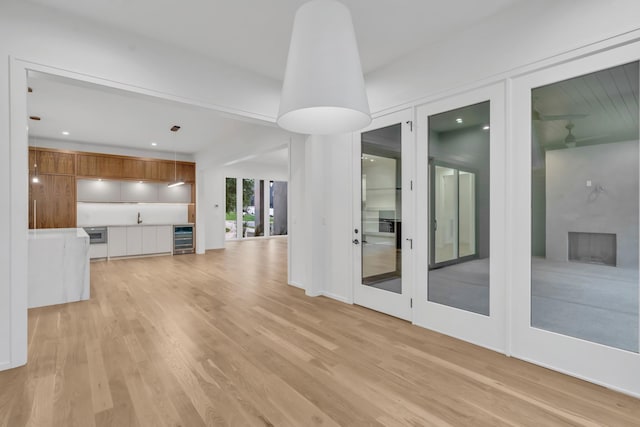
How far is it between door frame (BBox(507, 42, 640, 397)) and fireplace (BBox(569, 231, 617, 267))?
1.00ft

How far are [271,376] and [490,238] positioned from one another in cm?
234

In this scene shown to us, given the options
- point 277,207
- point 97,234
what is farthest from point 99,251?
point 277,207

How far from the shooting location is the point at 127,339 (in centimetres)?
311

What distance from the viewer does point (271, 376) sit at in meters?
2.42

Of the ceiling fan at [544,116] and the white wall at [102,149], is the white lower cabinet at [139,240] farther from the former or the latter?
the ceiling fan at [544,116]

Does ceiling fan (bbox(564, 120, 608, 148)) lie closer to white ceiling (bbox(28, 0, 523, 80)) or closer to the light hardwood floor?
A: white ceiling (bbox(28, 0, 523, 80))

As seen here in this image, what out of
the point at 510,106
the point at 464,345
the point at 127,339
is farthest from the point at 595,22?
the point at 127,339

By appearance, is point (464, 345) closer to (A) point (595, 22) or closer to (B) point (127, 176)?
(A) point (595, 22)

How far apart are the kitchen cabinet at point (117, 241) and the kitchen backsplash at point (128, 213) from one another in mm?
Result: 742

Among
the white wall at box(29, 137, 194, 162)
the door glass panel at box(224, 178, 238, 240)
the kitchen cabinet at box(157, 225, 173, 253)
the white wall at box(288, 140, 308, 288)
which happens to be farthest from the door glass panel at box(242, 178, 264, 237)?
the white wall at box(288, 140, 308, 288)

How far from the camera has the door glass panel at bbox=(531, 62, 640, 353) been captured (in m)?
2.21

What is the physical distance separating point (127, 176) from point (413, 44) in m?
8.18

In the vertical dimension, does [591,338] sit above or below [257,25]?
below

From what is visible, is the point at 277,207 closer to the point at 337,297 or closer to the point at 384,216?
the point at 337,297
